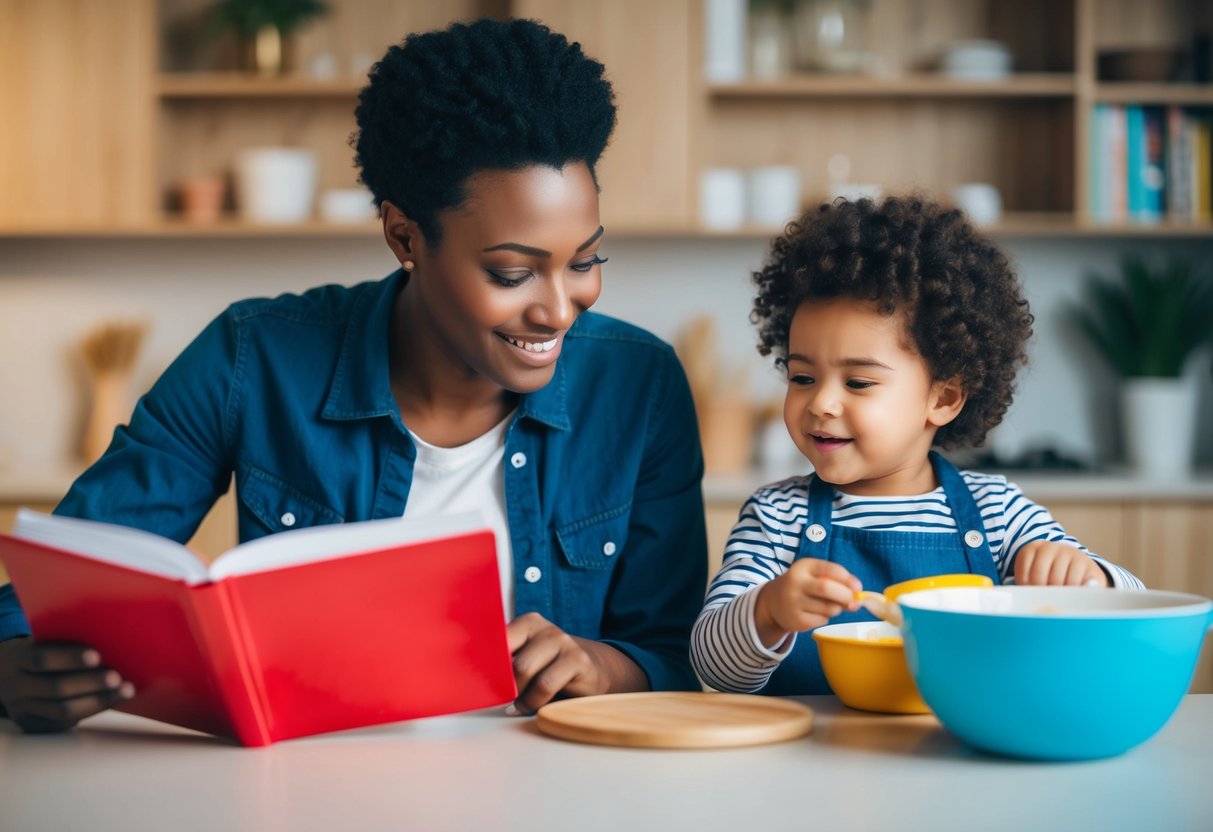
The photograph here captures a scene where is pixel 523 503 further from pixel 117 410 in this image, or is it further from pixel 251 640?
pixel 117 410

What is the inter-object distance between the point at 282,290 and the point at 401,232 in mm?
2305

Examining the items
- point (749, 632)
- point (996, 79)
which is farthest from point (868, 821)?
point (996, 79)

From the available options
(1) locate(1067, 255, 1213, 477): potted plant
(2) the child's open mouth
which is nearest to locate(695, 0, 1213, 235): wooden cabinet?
(1) locate(1067, 255, 1213, 477): potted plant

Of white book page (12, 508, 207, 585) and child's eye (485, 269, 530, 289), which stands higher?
child's eye (485, 269, 530, 289)

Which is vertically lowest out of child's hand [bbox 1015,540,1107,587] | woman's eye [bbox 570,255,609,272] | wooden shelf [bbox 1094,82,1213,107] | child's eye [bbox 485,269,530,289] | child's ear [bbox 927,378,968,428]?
child's hand [bbox 1015,540,1107,587]

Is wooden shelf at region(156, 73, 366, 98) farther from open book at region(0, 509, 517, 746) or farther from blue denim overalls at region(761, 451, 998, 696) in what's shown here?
open book at region(0, 509, 517, 746)

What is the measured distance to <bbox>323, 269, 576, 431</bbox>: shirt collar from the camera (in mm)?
1578

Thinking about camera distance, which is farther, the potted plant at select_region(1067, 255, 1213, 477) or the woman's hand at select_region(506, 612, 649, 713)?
the potted plant at select_region(1067, 255, 1213, 477)

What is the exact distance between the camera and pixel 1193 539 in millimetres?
3137

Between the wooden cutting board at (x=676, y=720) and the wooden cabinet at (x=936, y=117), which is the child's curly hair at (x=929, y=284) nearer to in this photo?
the wooden cutting board at (x=676, y=720)

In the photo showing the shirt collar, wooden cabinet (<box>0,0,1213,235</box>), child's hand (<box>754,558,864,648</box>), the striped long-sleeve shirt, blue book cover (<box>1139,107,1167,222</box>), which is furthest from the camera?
blue book cover (<box>1139,107,1167,222</box>)

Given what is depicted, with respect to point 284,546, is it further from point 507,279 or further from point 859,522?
point 859,522

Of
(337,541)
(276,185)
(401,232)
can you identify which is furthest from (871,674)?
(276,185)

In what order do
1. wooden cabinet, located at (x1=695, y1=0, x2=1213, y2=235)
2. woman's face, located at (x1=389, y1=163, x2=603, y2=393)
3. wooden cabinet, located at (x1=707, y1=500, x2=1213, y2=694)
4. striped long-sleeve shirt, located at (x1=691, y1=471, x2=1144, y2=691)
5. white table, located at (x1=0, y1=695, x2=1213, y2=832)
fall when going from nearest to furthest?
white table, located at (x1=0, y1=695, x2=1213, y2=832) < woman's face, located at (x1=389, y1=163, x2=603, y2=393) < striped long-sleeve shirt, located at (x1=691, y1=471, x2=1144, y2=691) < wooden cabinet, located at (x1=707, y1=500, x2=1213, y2=694) < wooden cabinet, located at (x1=695, y1=0, x2=1213, y2=235)
